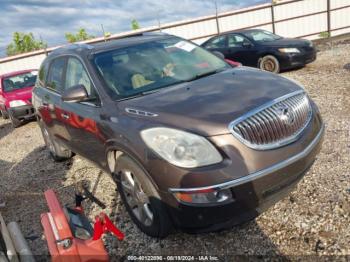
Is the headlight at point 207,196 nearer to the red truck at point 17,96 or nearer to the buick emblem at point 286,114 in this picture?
the buick emblem at point 286,114

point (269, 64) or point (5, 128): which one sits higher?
point (269, 64)

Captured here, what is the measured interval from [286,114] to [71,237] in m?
1.83

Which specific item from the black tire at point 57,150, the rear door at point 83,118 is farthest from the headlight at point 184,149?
the black tire at point 57,150

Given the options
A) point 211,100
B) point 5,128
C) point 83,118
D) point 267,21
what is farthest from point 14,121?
point 267,21

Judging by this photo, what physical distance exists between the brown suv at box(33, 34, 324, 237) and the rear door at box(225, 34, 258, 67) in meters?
6.87

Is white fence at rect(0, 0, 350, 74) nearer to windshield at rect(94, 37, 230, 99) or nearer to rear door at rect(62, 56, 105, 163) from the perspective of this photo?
windshield at rect(94, 37, 230, 99)

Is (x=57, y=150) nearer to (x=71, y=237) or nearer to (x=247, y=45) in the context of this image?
(x=71, y=237)

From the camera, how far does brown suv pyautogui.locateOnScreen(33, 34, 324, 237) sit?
2.38m

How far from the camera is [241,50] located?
10430mm

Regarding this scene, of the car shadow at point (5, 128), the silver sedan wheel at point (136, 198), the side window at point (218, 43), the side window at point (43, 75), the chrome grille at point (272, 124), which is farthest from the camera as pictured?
the side window at point (218, 43)

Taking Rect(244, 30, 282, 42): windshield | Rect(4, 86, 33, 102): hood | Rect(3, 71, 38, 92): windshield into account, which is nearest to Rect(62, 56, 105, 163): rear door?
Rect(4, 86, 33, 102): hood

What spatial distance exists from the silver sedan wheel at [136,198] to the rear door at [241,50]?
26.6 feet

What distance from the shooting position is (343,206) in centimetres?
302

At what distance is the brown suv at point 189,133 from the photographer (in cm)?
238
